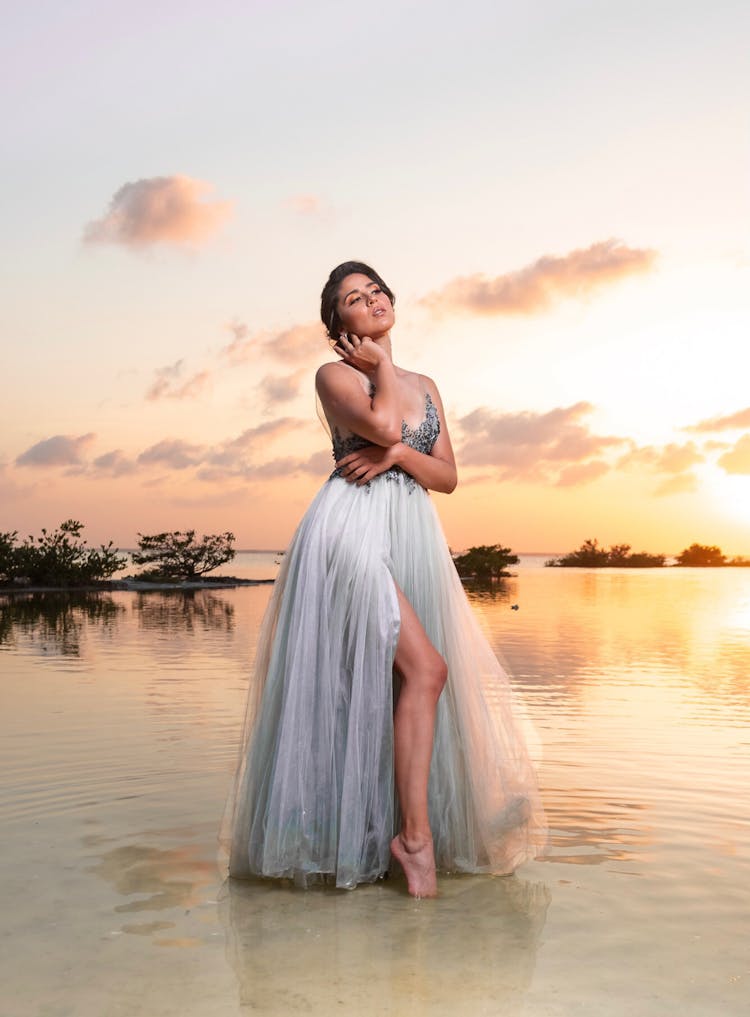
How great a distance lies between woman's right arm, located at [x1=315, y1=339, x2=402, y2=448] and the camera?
3.22 meters

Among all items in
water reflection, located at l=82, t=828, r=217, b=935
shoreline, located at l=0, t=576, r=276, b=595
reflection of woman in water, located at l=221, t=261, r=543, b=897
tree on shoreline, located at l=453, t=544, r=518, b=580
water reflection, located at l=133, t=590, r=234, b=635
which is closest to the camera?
water reflection, located at l=82, t=828, r=217, b=935

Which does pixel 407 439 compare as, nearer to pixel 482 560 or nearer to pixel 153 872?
pixel 153 872

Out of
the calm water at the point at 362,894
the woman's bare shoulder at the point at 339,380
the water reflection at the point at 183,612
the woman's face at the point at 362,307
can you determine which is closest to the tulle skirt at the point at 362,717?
the calm water at the point at 362,894

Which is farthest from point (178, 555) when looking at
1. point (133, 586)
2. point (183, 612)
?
point (183, 612)

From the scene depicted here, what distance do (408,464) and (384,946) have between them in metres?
1.37

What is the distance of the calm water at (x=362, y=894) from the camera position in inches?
92.9

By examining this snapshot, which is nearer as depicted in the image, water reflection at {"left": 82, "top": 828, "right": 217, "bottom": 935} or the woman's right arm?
water reflection at {"left": 82, "top": 828, "right": 217, "bottom": 935}

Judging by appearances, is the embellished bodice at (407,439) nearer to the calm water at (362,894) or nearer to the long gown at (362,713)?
the long gown at (362,713)

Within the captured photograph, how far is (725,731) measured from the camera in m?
5.93

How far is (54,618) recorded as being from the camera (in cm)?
1452

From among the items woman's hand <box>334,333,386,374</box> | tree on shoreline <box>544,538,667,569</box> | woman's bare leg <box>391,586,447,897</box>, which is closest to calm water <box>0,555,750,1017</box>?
woman's bare leg <box>391,586,447,897</box>

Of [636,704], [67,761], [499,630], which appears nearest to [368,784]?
[67,761]

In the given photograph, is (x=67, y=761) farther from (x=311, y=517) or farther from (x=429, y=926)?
(x=429, y=926)

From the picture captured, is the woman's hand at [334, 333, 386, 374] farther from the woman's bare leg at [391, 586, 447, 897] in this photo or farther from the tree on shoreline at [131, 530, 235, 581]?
the tree on shoreline at [131, 530, 235, 581]
